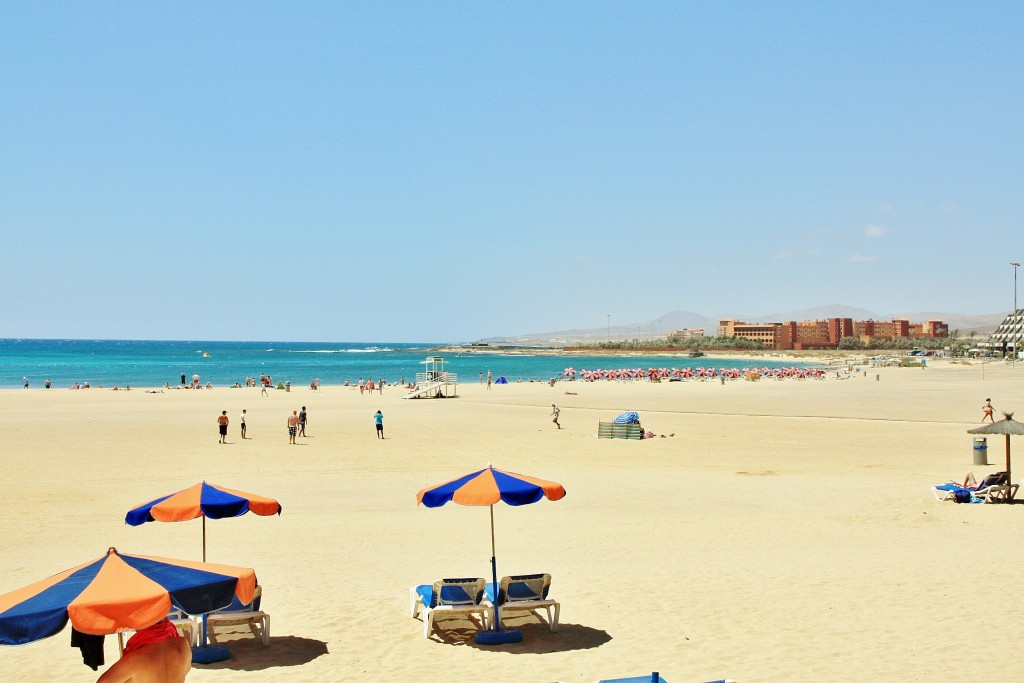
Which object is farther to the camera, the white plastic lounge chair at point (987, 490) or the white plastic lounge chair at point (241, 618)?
the white plastic lounge chair at point (987, 490)

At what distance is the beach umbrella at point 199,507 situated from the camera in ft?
28.6

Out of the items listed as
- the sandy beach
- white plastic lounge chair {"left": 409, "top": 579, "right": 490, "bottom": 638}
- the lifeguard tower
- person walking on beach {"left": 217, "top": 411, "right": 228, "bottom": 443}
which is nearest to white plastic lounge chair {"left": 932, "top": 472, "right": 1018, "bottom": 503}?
the sandy beach

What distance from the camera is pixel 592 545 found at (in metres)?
12.6

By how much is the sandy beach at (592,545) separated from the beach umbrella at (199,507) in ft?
4.23

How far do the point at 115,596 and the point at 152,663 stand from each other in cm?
145

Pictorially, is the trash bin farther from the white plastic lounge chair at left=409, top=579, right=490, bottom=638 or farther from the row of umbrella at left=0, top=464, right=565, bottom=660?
the row of umbrella at left=0, top=464, right=565, bottom=660

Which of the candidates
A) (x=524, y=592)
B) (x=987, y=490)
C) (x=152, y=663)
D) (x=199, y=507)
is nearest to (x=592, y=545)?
(x=524, y=592)

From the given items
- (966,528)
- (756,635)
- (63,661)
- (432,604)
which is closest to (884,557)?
(966,528)

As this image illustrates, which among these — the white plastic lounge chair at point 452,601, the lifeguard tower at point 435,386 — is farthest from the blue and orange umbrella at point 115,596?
the lifeguard tower at point 435,386

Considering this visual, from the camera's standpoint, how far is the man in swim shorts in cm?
378

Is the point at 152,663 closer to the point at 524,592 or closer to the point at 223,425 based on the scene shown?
the point at 524,592

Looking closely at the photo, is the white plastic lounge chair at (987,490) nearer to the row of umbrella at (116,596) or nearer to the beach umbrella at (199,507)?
the beach umbrella at (199,507)

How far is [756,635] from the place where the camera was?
851cm

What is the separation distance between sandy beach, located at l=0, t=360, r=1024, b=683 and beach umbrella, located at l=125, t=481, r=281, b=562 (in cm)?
129
